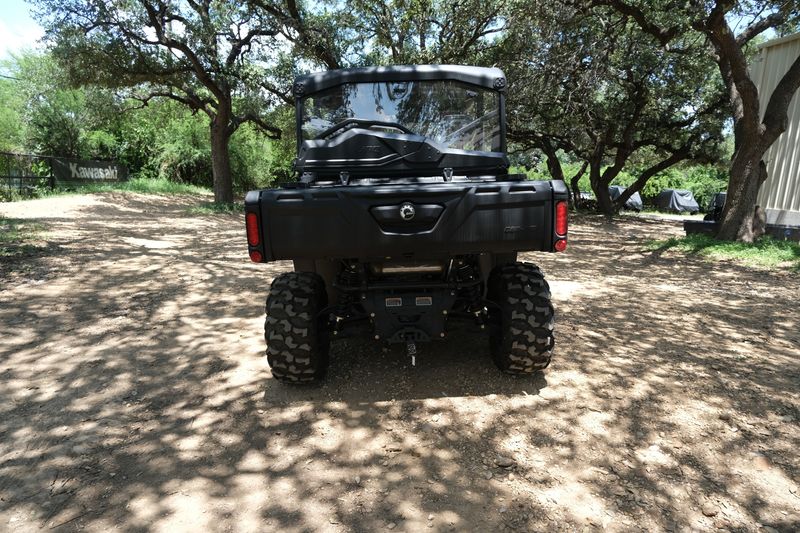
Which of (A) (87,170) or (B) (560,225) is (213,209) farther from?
(B) (560,225)

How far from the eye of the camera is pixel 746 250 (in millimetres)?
9148

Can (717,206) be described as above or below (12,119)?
below

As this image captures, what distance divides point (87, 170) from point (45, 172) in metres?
2.30

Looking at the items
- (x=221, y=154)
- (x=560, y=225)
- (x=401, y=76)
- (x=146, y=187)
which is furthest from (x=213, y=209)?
(x=560, y=225)

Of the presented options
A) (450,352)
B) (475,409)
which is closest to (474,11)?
(450,352)

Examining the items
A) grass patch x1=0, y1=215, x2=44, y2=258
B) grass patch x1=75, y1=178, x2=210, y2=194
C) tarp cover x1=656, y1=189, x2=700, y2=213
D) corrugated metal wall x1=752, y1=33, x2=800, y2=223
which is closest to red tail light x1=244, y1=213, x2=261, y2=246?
grass patch x1=0, y1=215, x2=44, y2=258

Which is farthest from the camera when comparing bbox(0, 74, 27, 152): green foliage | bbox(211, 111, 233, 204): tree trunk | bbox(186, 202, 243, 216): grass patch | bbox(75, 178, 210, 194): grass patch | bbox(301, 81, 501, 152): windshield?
bbox(0, 74, 27, 152): green foliage

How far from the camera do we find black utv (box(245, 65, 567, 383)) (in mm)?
2871

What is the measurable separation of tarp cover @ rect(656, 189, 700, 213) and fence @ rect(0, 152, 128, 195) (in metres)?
29.3

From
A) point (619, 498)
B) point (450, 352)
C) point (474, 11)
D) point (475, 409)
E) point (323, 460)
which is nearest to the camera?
point (619, 498)

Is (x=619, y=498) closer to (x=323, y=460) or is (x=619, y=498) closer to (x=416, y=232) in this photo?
(x=323, y=460)

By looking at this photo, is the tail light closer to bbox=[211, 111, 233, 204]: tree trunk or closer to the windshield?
the windshield

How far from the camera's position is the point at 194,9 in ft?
51.5

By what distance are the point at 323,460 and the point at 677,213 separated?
1194 inches
